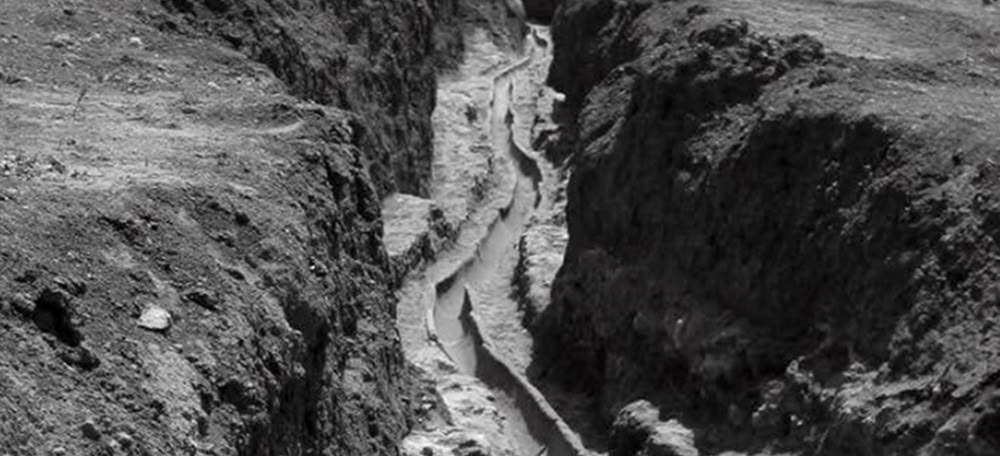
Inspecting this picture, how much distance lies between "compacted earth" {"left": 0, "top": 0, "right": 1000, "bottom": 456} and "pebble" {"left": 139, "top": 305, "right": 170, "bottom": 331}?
3cm

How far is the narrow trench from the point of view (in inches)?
1297

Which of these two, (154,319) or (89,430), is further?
(154,319)

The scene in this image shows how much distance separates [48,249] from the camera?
766 inches

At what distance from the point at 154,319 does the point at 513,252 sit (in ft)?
82.8

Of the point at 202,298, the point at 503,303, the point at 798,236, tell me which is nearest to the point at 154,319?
the point at 202,298

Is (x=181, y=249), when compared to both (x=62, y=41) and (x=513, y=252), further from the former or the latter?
(x=513, y=252)

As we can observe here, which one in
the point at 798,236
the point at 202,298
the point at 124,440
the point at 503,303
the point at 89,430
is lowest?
the point at 503,303

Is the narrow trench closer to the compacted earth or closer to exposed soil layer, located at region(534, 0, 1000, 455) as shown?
the compacted earth

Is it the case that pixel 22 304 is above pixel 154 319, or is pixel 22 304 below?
above

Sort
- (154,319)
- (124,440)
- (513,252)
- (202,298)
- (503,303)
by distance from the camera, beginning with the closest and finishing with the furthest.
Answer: (124,440) → (154,319) → (202,298) → (503,303) → (513,252)

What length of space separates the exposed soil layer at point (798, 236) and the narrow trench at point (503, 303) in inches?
43.3

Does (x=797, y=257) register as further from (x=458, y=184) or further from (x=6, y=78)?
(x=458, y=184)

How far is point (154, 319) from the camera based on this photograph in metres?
19.6

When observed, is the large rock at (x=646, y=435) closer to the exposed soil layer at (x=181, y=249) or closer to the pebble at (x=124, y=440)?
the exposed soil layer at (x=181, y=249)
